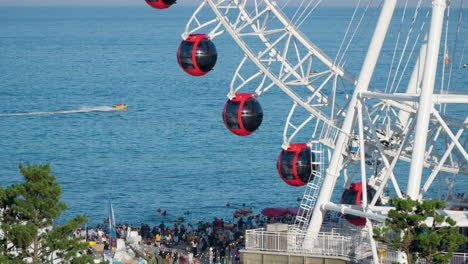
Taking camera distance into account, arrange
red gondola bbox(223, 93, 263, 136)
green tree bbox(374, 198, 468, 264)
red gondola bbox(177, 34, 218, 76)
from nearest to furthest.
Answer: green tree bbox(374, 198, 468, 264) < red gondola bbox(223, 93, 263, 136) < red gondola bbox(177, 34, 218, 76)

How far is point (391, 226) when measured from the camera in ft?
84.6

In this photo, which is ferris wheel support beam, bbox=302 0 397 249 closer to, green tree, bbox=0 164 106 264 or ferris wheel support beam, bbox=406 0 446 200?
ferris wheel support beam, bbox=406 0 446 200

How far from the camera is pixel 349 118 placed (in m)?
34.9

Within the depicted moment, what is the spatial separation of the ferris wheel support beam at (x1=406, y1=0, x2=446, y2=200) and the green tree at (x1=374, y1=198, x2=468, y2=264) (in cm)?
385

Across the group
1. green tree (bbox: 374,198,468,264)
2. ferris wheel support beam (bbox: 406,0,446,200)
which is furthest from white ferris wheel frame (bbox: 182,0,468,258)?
green tree (bbox: 374,198,468,264)

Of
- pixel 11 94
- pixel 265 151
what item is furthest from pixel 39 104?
pixel 265 151

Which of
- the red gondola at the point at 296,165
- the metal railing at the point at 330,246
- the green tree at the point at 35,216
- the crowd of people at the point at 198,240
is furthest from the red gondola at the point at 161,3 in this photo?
the green tree at the point at 35,216

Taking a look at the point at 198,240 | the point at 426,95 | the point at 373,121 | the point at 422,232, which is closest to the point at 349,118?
the point at 373,121

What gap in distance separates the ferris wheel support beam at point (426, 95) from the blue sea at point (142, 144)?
132 feet

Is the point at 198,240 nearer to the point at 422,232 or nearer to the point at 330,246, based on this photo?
the point at 330,246

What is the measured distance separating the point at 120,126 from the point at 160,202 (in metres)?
42.6

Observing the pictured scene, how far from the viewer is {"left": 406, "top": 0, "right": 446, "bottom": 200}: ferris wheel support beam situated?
29250 millimetres

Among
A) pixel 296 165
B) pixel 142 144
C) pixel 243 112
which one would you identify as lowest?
pixel 296 165

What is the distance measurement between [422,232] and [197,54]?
48.2 ft
